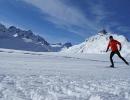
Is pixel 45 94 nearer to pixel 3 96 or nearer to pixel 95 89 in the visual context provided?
pixel 3 96

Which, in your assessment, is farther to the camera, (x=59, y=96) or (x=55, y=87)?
(x=55, y=87)

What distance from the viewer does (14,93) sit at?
6078 mm

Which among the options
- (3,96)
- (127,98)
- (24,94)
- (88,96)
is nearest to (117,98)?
(127,98)

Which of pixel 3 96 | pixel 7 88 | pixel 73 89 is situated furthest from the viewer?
pixel 73 89

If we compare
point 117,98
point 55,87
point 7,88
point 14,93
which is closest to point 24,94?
point 14,93

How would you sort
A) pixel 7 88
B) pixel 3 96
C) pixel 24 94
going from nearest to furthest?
pixel 3 96, pixel 24 94, pixel 7 88

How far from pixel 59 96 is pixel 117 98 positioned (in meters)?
1.25

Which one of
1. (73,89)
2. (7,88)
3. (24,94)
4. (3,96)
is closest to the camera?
(3,96)

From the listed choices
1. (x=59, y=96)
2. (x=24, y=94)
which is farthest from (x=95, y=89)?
(x=24, y=94)

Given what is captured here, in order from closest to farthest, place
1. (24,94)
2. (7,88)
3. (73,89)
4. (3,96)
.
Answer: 1. (3,96)
2. (24,94)
3. (7,88)
4. (73,89)

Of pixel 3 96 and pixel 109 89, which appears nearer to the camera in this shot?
pixel 3 96

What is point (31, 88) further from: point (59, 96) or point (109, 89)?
point (109, 89)

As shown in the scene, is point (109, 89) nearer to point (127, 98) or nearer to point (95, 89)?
point (95, 89)

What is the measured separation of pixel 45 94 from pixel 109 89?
198cm
